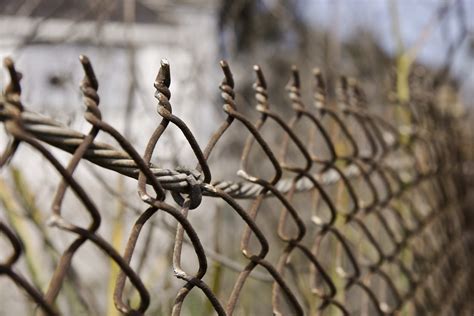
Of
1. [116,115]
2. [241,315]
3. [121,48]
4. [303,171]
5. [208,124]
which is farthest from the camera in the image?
[116,115]

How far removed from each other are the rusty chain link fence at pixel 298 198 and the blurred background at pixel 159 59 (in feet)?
0.82

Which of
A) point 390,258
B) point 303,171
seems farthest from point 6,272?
point 390,258

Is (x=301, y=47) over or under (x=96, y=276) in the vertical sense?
over

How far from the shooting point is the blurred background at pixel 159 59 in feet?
8.02

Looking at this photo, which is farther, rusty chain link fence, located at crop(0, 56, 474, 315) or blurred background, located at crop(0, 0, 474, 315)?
blurred background, located at crop(0, 0, 474, 315)

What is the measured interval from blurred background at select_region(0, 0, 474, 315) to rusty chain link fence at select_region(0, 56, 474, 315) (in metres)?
0.25

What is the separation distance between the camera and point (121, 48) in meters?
3.38

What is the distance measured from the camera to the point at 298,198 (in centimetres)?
376

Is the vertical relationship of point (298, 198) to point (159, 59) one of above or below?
below

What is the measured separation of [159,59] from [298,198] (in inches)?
54.3

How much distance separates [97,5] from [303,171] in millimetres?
1571

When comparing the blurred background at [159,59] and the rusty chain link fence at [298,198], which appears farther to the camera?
the blurred background at [159,59]

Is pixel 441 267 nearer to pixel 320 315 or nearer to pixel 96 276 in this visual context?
pixel 320 315

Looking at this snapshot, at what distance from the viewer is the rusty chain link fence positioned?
73 cm
